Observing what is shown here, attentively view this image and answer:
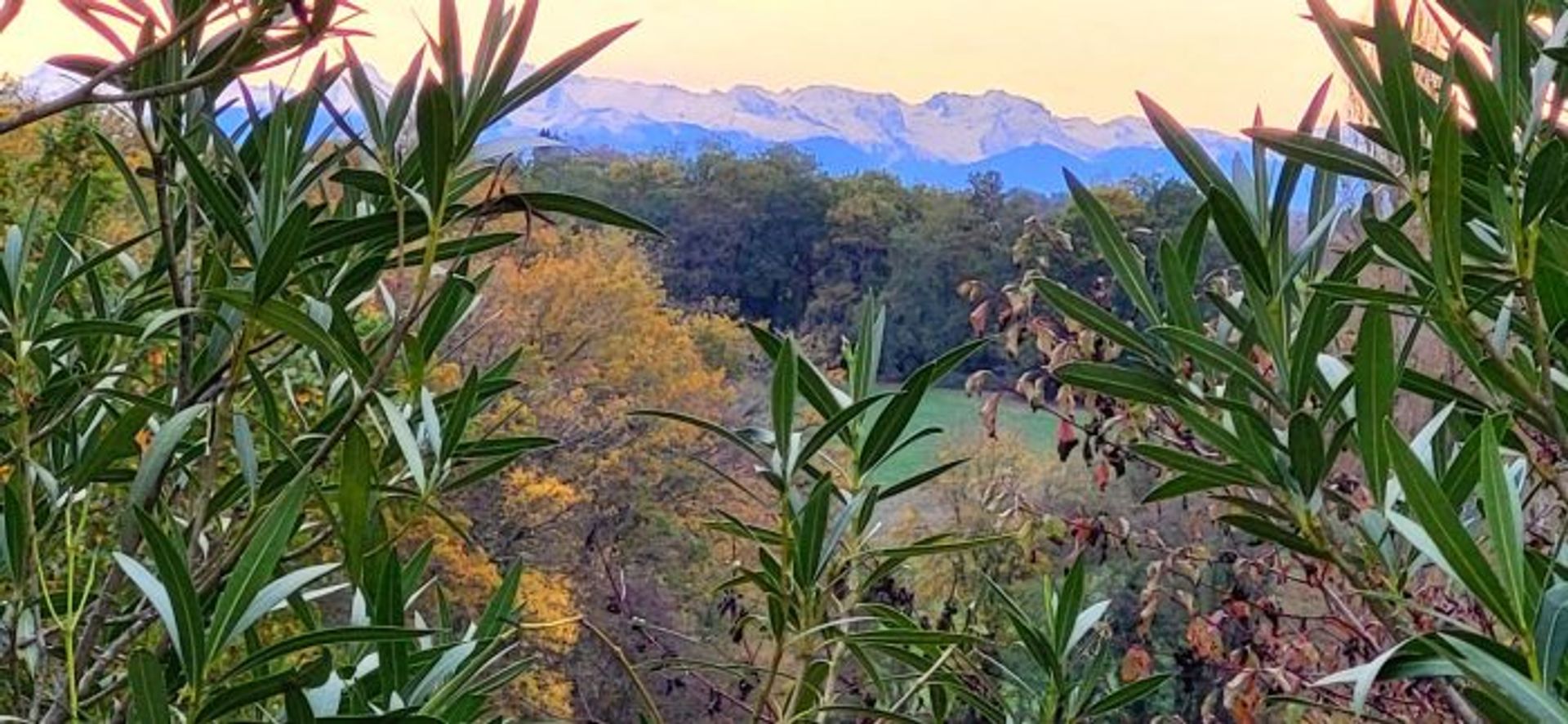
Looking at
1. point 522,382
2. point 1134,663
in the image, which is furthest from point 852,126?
point 522,382

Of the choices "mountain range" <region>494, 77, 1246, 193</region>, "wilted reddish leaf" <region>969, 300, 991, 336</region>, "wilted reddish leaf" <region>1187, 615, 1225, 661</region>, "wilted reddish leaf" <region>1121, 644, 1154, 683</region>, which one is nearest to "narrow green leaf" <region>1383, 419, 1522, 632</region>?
"wilted reddish leaf" <region>1187, 615, 1225, 661</region>

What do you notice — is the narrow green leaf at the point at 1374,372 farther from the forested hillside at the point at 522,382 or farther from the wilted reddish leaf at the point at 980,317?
the wilted reddish leaf at the point at 980,317

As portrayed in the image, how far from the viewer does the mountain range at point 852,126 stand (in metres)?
10.7

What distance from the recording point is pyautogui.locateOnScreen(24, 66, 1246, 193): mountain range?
10703 millimetres

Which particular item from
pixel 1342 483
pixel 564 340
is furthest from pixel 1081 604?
pixel 564 340

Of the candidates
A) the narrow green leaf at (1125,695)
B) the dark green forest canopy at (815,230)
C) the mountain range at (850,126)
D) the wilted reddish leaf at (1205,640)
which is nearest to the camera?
the narrow green leaf at (1125,695)

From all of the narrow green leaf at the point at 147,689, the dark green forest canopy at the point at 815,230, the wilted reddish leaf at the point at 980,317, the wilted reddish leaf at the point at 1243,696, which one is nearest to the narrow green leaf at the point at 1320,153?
the narrow green leaf at the point at 147,689

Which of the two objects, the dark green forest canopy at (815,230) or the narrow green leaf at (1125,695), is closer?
the narrow green leaf at (1125,695)

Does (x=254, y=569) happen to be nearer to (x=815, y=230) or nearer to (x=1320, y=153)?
(x=1320, y=153)

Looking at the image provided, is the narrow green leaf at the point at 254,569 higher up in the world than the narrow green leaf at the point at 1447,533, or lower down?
lower down

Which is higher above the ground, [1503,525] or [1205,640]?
[1503,525]

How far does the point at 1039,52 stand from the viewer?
765 cm

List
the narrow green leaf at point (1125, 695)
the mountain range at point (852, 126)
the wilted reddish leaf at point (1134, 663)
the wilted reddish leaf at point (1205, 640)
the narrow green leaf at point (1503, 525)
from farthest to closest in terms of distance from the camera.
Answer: the mountain range at point (852, 126)
the wilted reddish leaf at point (1134, 663)
the wilted reddish leaf at point (1205, 640)
the narrow green leaf at point (1125, 695)
the narrow green leaf at point (1503, 525)

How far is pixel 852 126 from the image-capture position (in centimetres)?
1440
